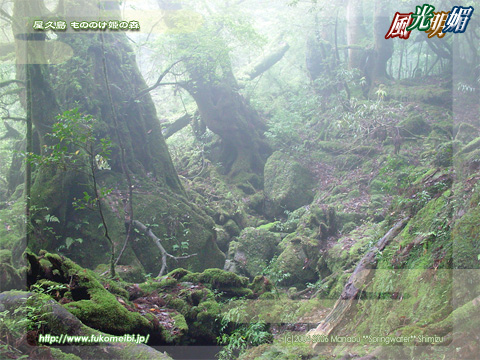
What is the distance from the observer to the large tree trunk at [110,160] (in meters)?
6.41

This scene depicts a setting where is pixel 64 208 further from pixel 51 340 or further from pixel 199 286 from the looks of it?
pixel 51 340

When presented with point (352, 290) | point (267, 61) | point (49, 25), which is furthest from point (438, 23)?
point (267, 61)

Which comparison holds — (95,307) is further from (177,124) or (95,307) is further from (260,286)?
(177,124)

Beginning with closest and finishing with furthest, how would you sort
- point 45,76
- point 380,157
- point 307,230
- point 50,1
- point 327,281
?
1. point 327,281
2. point 45,76
3. point 307,230
4. point 50,1
5. point 380,157

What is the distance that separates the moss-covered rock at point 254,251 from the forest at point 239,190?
0.04 meters

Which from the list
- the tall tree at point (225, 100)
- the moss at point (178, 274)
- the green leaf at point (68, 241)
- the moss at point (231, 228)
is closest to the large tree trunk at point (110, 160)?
the green leaf at point (68, 241)

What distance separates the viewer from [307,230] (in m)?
7.81

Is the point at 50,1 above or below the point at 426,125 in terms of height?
above

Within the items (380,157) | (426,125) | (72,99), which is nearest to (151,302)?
(72,99)

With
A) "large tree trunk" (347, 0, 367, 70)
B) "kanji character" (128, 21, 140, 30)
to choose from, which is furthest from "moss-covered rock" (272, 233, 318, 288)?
"large tree trunk" (347, 0, 367, 70)

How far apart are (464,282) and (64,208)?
6610 millimetres

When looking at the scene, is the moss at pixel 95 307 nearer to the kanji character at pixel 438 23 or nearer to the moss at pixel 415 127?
the kanji character at pixel 438 23

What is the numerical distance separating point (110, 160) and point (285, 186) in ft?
19.0

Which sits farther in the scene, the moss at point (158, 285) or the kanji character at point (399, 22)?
the kanji character at point (399, 22)
